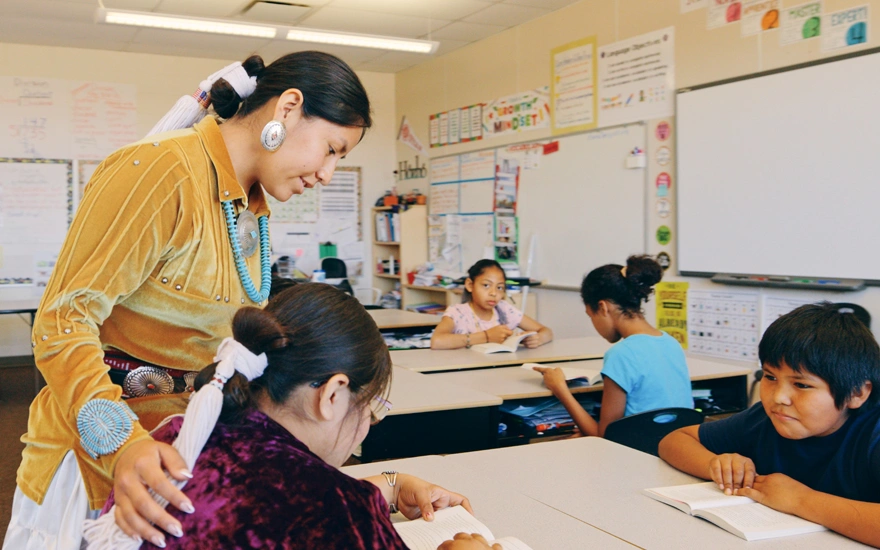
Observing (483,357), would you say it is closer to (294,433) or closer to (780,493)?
(780,493)

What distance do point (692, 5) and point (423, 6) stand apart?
1.82 meters

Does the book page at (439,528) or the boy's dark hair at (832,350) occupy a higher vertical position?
the boy's dark hair at (832,350)

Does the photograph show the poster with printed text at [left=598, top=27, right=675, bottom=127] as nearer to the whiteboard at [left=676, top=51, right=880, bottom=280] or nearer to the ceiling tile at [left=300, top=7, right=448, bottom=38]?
the whiteboard at [left=676, top=51, right=880, bottom=280]

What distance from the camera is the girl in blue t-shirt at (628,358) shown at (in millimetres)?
2510

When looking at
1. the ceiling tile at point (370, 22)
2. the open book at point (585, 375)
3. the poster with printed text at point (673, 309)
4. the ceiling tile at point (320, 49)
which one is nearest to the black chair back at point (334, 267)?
the ceiling tile at point (320, 49)

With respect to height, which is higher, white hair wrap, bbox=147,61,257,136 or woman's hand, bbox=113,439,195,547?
white hair wrap, bbox=147,61,257,136

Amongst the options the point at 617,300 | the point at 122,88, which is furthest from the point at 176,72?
the point at 617,300

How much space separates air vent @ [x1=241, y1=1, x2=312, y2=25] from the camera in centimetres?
541

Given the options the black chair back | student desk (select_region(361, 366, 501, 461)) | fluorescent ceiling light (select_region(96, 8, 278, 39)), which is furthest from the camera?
the black chair back

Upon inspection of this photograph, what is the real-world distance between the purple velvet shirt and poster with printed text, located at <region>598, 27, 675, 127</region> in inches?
161

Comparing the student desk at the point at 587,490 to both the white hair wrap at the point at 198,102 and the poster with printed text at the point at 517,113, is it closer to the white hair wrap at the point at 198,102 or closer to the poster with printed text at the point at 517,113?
the white hair wrap at the point at 198,102

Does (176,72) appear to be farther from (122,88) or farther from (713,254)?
(713,254)

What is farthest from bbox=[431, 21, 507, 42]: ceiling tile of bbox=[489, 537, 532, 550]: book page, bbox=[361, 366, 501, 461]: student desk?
bbox=[489, 537, 532, 550]: book page

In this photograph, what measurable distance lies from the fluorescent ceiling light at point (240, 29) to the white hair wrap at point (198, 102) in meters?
3.72
